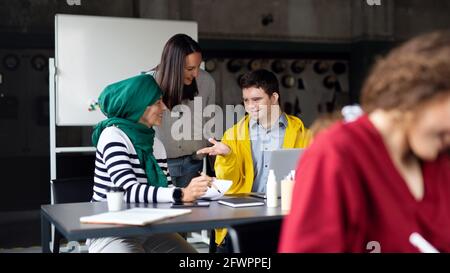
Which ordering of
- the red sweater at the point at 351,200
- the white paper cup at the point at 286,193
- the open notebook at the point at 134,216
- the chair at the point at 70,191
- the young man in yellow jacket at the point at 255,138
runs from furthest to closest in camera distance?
the young man in yellow jacket at the point at 255,138 < the chair at the point at 70,191 < the white paper cup at the point at 286,193 < the open notebook at the point at 134,216 < the red sweater at the point at 351,200

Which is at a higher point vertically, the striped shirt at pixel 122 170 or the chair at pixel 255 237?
the striped shirt at pixel 122 170

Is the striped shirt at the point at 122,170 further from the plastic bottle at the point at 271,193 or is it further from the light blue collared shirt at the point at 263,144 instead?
the light blue collared shirt at the point at 263,144

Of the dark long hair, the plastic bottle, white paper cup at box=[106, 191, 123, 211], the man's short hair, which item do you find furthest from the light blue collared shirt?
white paper cup at box=[106, 191, 123, 211]

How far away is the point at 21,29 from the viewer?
6738 millimetres

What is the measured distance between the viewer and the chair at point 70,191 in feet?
9.62

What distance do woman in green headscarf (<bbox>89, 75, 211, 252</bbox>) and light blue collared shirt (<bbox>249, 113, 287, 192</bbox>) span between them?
679 mm

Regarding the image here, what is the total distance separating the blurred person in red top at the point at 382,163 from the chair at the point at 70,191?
2.05 metres

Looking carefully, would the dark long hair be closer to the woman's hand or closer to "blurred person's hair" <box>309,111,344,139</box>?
the woman's hand

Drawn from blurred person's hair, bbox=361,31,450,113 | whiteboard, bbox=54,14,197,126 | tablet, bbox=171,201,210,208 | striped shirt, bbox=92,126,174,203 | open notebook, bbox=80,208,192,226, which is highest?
whiteboard, bbox=54,14,197,126

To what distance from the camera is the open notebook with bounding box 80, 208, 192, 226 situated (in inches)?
80.0

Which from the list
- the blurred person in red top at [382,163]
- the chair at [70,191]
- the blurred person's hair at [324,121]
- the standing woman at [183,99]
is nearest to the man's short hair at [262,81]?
the standing woman at [183,99]

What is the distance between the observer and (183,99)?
353 cm

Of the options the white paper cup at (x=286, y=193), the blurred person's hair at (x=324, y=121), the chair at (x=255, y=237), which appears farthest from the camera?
the white paper cup at (x=286, y=193)
